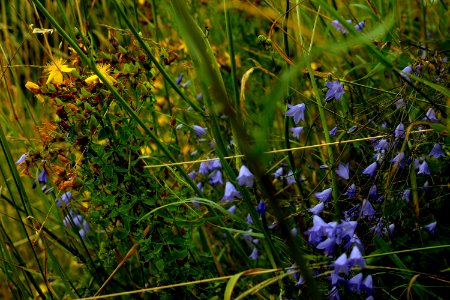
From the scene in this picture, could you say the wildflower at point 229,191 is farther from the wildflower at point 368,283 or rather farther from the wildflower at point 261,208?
the wildflower at point 368,283

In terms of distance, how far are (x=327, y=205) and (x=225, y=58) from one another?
3.57ft

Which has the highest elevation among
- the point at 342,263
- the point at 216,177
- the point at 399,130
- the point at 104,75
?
the point at 104,75

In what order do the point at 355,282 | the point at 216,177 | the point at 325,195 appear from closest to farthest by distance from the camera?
the point at 355,282 → the point at 325,195 → the point at 216,177

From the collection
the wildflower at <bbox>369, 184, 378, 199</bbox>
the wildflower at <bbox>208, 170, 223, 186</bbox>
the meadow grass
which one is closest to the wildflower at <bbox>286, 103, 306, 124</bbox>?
the meadow grass

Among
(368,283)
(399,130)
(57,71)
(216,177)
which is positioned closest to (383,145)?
(399,130)

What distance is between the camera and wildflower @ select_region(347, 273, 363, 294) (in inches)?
43.5

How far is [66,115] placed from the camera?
4.26ft

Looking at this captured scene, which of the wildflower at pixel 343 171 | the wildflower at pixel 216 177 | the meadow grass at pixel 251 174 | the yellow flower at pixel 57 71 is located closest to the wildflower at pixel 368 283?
the meadow grass at pixel 251 174

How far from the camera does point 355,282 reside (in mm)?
1105

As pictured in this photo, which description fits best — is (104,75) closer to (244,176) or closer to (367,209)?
(244,176)

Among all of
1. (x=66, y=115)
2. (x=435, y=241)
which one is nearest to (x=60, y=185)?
(x=66, y=115)

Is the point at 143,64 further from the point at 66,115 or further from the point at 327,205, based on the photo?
the point at 327,205

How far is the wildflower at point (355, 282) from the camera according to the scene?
43.5 inches

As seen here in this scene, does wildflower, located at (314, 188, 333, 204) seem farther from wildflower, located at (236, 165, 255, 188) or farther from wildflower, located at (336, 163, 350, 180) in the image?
wildflower, located at (236, 165, 255, 188)
